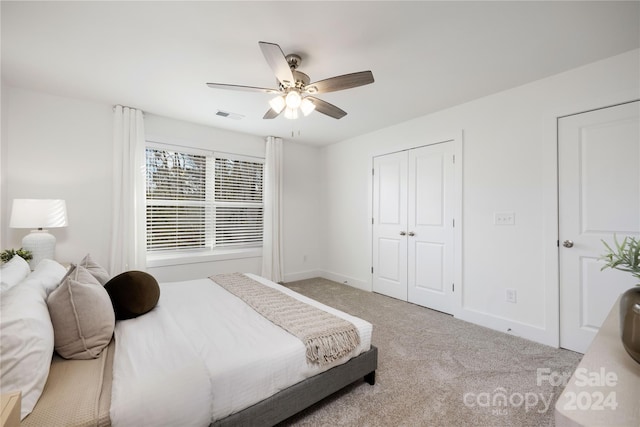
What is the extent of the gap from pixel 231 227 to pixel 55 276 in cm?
260

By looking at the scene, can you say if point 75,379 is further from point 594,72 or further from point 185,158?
point 594,72

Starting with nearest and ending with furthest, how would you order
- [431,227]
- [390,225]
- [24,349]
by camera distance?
[24,349] → [431,227] → [390,225]

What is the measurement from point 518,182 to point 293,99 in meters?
2.34

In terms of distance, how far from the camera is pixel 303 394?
4.87 feet

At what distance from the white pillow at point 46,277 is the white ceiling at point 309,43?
5.39ft

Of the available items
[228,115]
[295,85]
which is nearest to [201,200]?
[228,115]

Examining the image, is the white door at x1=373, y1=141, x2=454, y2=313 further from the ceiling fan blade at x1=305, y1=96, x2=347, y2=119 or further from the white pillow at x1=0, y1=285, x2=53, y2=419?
the white pillow at x1=0, y1=285, x2=53, y2=419

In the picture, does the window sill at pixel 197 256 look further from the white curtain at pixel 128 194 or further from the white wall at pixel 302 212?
the white wall at pixel 302 212

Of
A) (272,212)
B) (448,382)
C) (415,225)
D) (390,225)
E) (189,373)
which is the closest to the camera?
(189,373)

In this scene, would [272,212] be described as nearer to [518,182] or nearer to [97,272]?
[97,272]

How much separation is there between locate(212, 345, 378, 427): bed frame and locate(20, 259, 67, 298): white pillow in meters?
1.20

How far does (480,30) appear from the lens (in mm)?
1854

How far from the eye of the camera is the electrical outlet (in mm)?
2711

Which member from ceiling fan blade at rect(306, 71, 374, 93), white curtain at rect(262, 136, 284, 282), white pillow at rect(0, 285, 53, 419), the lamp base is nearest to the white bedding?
white pillow at rect(0, 285, 53, 419)
